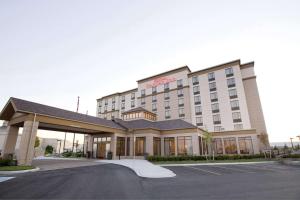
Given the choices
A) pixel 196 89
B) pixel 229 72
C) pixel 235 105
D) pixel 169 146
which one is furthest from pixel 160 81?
pixel 169 146

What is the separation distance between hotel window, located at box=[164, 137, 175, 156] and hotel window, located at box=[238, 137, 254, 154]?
1605 centimetres

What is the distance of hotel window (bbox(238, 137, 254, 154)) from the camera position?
35.8 metres

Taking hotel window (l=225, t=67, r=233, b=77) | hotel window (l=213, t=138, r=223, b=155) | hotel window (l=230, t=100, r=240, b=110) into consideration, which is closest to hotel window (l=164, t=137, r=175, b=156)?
hotel window (l=213, t=138, r=223, b=155)

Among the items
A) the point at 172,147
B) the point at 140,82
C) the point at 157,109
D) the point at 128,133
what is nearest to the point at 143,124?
the point at 128,133

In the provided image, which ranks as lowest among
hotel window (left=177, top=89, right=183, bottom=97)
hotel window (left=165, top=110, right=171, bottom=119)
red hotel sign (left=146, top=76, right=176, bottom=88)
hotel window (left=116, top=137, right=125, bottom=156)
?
hotel window (left=116, top=137, right=125, bottom=156)

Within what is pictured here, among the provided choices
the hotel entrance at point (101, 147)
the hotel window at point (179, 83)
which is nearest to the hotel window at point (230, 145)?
the hotel window at point (179, 83)

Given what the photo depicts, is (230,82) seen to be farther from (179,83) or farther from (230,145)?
(230,145)

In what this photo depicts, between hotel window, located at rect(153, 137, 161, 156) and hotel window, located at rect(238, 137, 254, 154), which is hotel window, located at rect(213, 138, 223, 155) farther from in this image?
hotel window, located at rect(153, 137, 161, 156)

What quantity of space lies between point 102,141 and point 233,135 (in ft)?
91.0

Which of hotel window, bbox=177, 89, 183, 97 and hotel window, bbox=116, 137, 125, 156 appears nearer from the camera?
hotel window, bbox=116, 137, 125, 156

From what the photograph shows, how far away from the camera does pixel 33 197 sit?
673cm

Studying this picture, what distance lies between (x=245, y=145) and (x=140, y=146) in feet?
74.0

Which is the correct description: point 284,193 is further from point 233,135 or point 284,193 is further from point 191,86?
point 191,86

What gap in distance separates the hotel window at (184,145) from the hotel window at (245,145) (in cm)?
1431
